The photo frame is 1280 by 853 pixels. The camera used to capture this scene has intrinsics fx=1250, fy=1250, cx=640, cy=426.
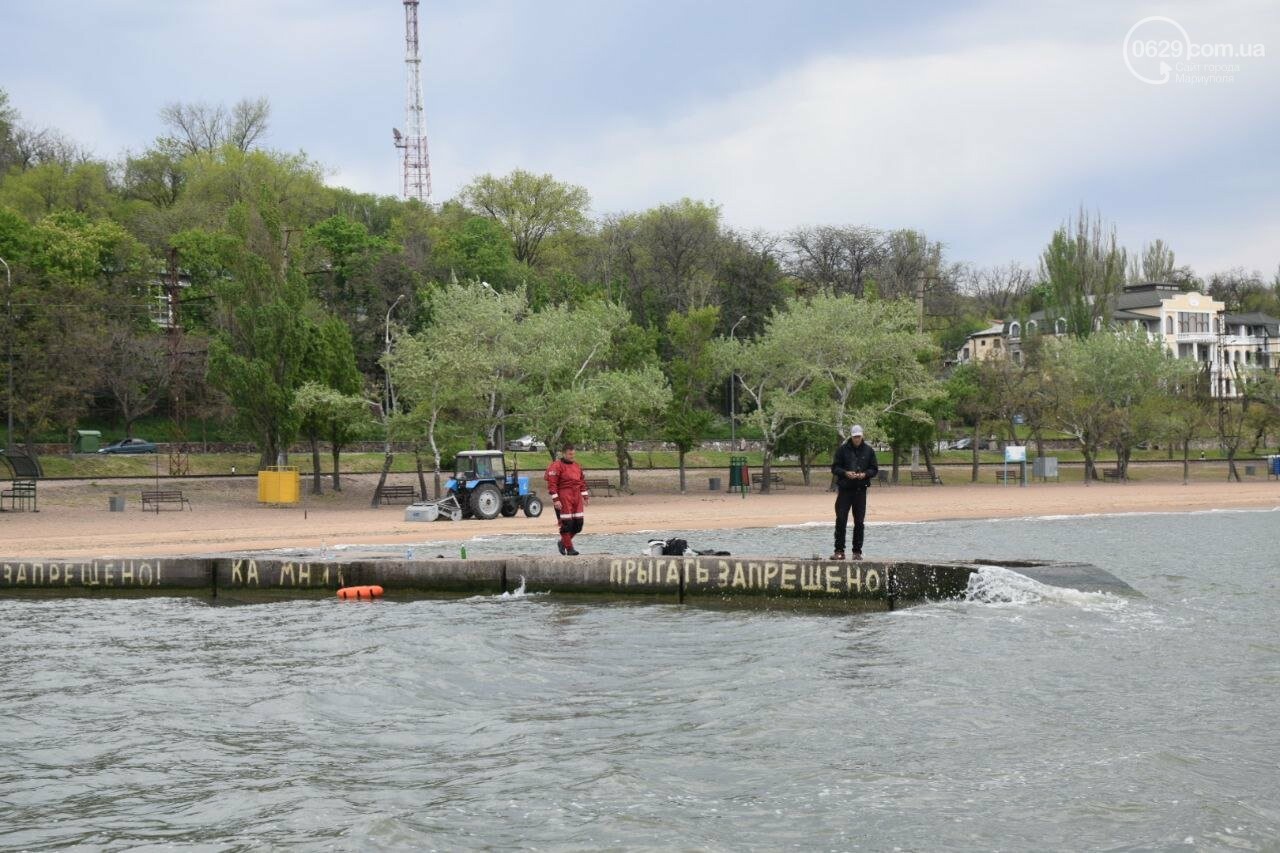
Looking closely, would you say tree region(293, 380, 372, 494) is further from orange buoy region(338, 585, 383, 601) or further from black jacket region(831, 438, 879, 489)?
black jacket region(831, 438, 879, 489)

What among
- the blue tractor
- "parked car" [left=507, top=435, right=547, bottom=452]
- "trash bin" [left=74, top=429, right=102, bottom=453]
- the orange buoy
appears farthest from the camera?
"parked car" [left=507, top=435, right=547, bottom=452]

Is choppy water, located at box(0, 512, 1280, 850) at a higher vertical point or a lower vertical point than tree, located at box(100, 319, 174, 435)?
lower

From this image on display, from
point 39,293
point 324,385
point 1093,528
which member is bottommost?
point 1093,528

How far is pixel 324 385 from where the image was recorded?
49688mm

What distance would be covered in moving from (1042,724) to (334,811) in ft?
20.2

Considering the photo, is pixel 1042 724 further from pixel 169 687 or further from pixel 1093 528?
pixel 1093 528

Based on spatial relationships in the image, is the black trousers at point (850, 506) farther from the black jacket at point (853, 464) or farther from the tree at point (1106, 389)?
the tree at point (1106, 389)

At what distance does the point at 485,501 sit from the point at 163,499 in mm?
13731

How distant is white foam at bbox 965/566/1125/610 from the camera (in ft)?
58.0

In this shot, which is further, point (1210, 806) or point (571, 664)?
point (571, 664)

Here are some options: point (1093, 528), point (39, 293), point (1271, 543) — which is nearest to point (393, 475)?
point (39, 293)

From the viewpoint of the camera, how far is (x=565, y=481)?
1981 cm

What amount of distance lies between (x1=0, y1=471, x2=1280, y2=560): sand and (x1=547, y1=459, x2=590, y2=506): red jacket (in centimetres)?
1006

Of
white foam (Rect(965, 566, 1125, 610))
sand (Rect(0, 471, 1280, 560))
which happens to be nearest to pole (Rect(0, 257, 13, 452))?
sand (Rect(0, 471, 1280, 560))
